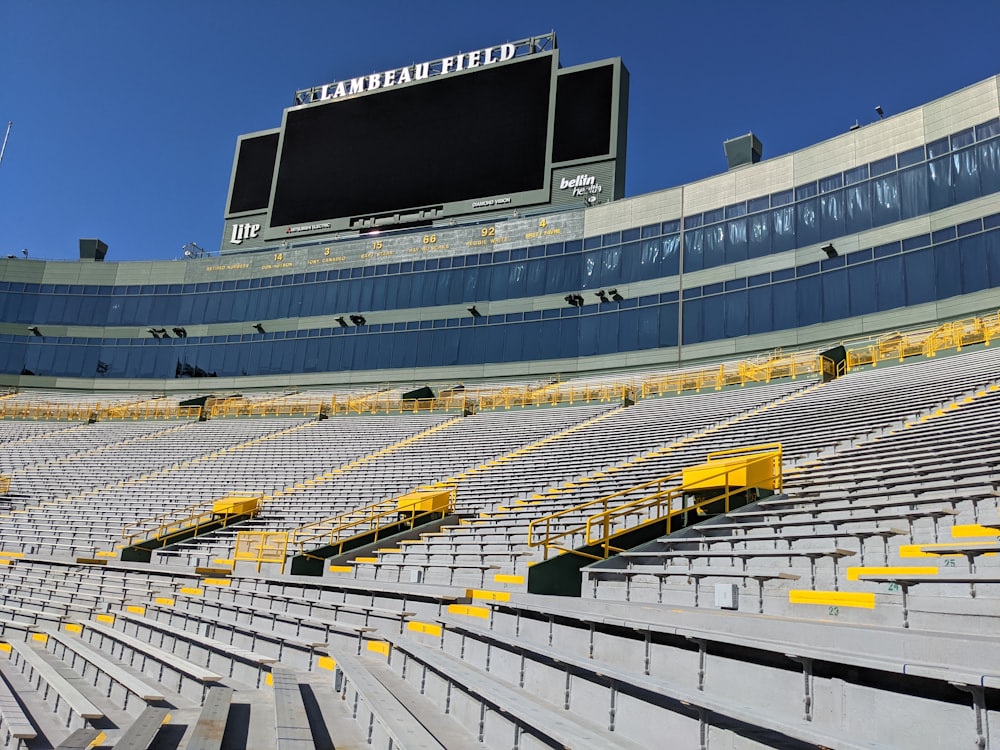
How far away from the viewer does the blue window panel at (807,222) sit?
97.5 ft

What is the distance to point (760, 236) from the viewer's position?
31.2m

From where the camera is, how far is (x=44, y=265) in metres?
46.2

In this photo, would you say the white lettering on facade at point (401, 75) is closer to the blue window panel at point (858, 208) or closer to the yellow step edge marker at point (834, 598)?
the blue window panel at point (858, 208)

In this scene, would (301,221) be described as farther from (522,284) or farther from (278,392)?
(522,284)

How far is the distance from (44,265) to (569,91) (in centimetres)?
3195

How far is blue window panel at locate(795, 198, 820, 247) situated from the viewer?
29719mm

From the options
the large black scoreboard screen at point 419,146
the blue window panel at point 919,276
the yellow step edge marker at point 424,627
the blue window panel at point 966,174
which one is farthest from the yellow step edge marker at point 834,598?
the large black scoreboard screen at point 419,146

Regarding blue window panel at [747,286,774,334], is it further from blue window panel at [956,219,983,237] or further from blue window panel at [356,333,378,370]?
blue window panel at [356,333,378,370]

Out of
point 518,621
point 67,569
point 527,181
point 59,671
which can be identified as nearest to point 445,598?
point 518,621

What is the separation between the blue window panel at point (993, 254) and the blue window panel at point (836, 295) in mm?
4443

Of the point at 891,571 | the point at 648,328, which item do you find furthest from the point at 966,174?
the point at 891,571

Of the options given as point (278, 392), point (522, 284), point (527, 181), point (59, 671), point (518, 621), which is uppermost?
point (527, 181)

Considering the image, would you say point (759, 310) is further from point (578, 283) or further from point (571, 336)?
point (578, 283)

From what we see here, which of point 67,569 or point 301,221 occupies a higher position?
point 301,221
